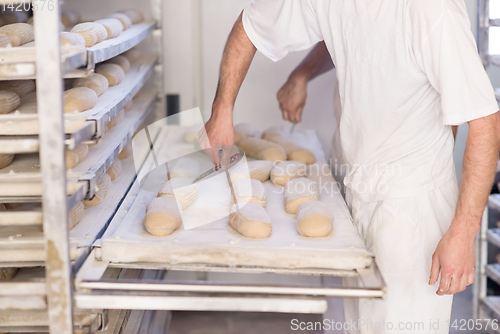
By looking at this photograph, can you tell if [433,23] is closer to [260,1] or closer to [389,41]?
[389,41]

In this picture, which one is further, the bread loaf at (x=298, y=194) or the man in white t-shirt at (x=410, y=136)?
the bread loaf at (x=298, y=194)

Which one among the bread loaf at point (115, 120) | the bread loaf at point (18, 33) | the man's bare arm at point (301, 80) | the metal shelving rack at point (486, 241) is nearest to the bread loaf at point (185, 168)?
the bread loaf at point (115, 120)

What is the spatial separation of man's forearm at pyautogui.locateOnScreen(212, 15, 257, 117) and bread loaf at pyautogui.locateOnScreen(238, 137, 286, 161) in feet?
1.05

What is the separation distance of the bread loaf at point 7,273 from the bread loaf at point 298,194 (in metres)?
0.77

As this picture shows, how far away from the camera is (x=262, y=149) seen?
190cm

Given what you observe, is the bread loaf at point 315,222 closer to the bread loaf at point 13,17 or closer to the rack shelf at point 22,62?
the rack shelf at point 22,62

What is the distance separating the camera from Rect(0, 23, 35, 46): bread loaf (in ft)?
4.04

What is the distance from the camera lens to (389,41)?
1.25m

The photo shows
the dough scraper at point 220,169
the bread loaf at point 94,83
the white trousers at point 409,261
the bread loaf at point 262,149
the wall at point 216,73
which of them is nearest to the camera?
the white trousers at point 409,261

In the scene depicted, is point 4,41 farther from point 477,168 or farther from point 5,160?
point 477,168

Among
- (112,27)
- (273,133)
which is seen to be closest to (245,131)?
(273,133)

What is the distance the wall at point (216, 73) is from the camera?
2428mm

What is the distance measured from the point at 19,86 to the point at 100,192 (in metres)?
0.38

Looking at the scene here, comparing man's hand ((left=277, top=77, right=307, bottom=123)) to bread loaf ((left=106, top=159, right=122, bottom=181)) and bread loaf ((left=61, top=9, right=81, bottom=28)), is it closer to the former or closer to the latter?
bread loaf ((left=106, top=159, right=122, bottom=181))
